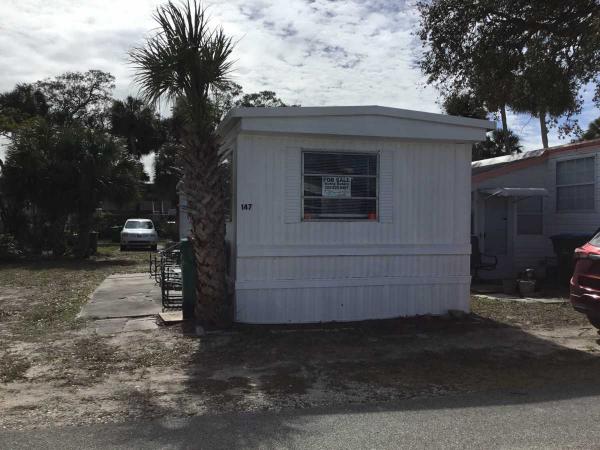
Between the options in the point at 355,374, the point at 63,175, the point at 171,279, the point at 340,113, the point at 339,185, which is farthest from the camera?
the point at 63,175

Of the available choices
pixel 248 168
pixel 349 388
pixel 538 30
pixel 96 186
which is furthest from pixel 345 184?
pixel 96 186

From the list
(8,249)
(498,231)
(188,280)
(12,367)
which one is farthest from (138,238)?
(12,367)

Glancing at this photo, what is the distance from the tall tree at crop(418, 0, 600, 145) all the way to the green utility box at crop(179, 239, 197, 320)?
28.6 feet

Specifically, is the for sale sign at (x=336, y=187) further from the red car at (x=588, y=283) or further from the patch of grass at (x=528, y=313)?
the red car at (x=588, y=283)

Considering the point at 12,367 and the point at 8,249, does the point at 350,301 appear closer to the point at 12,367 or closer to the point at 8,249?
the point at 12,367

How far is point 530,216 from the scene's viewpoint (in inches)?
568

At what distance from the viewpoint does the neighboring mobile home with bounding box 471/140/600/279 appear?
13953mm

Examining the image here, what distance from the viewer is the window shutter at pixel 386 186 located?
28.5 ft

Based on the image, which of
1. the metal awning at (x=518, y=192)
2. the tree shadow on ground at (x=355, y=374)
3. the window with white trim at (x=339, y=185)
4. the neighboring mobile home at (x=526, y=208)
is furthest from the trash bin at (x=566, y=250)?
the window with white trim at (x=339, y=185)

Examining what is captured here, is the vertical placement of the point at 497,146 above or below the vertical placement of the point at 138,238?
above

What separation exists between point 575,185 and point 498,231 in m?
2.09

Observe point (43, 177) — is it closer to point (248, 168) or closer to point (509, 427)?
point (248, 168)

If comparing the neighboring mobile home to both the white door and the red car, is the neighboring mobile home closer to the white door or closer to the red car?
the white door

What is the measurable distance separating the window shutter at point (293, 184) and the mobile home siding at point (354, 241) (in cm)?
1
